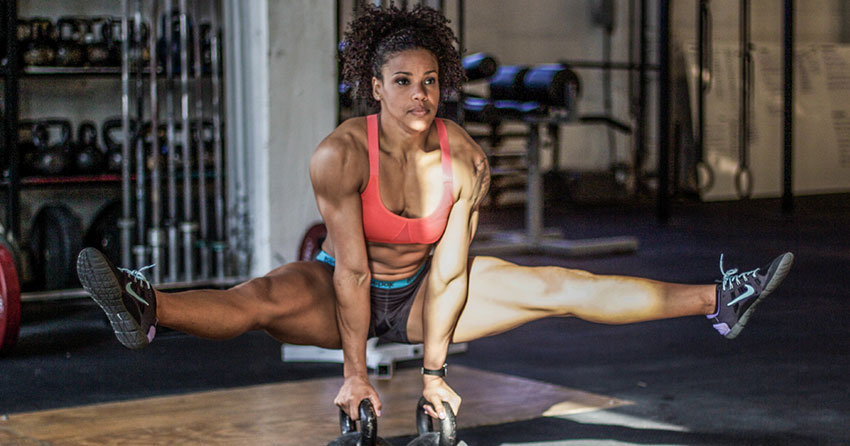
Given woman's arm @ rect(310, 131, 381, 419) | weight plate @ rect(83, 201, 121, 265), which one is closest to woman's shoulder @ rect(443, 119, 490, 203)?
woman's arm @ rect(310, 131, 381, 419)

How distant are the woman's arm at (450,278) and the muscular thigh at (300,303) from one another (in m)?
0.23

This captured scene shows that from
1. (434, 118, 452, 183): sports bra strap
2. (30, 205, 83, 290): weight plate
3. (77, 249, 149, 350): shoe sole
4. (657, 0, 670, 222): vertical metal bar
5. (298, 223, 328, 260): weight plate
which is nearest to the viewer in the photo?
(77, 249, 149, 350): shoe sole

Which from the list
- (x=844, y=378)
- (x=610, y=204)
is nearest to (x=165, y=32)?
(x=844, y=378)

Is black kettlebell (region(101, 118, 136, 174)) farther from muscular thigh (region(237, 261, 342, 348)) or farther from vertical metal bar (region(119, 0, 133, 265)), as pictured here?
muscular thigh (region(237, 261, 342, 348))

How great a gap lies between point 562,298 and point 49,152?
382 cm

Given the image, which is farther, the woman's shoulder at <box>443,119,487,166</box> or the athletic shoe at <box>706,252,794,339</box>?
the woman's shoulder at <box>443,119,487,166</box>

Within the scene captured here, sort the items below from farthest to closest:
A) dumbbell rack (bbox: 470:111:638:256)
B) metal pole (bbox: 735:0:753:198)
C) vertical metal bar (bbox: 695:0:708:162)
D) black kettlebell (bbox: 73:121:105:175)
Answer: metal pole (bbox: 735:0:753:198), vertical metal bar (bbox: 695:0:708:162), dumbbell rack (bbox: 470:111:638:256), black kettlebell (bbox: 73:121:105:175)

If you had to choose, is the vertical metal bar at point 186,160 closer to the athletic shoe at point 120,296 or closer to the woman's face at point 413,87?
the woman's face at point 413,87

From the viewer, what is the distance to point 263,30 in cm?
485

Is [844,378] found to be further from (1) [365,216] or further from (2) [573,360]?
(1) [365,216]

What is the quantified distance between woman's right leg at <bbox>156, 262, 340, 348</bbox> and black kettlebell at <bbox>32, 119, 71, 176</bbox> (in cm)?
335

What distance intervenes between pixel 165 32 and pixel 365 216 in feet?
10.8

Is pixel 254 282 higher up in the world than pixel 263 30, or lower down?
lower down

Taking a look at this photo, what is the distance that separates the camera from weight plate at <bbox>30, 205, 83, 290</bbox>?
5.09 meters
